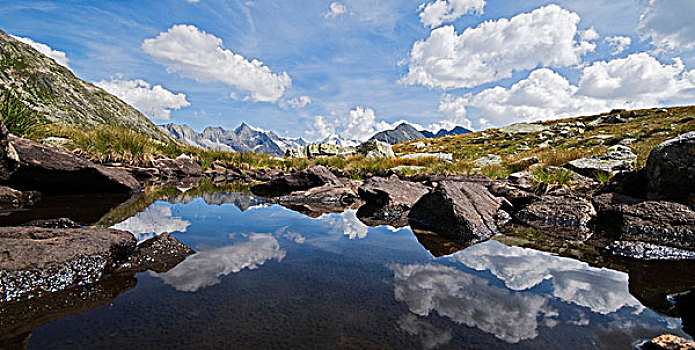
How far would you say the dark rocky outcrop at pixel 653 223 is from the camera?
5348mm

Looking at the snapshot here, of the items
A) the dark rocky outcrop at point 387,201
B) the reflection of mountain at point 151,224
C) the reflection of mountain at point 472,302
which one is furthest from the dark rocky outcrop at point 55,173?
the reflection of mountain at point 472,302

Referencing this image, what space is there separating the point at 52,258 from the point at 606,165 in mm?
14249

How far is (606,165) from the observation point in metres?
10.9

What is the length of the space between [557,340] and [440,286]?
1.13 meters

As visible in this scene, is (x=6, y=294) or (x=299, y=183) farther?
(x=299, y=183)

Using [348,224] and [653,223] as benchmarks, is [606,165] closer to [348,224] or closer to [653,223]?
[653,223]

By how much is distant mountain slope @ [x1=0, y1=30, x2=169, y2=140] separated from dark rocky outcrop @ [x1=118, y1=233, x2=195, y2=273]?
476 ft

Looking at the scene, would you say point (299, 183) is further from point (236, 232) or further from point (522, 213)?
point (522, 213)

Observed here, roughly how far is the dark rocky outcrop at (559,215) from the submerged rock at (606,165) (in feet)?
13.7

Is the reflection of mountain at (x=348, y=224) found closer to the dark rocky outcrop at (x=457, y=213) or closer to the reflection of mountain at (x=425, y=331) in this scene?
the dark rocky outcrop at (x=457, y=213)

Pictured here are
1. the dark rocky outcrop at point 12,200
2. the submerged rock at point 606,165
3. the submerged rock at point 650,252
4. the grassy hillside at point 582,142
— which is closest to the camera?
the submerged rock at point 650,252

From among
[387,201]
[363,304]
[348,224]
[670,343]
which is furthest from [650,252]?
[387,201]

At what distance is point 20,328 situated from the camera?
7.20ft

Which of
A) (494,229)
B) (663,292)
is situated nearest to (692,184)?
(494,229)
